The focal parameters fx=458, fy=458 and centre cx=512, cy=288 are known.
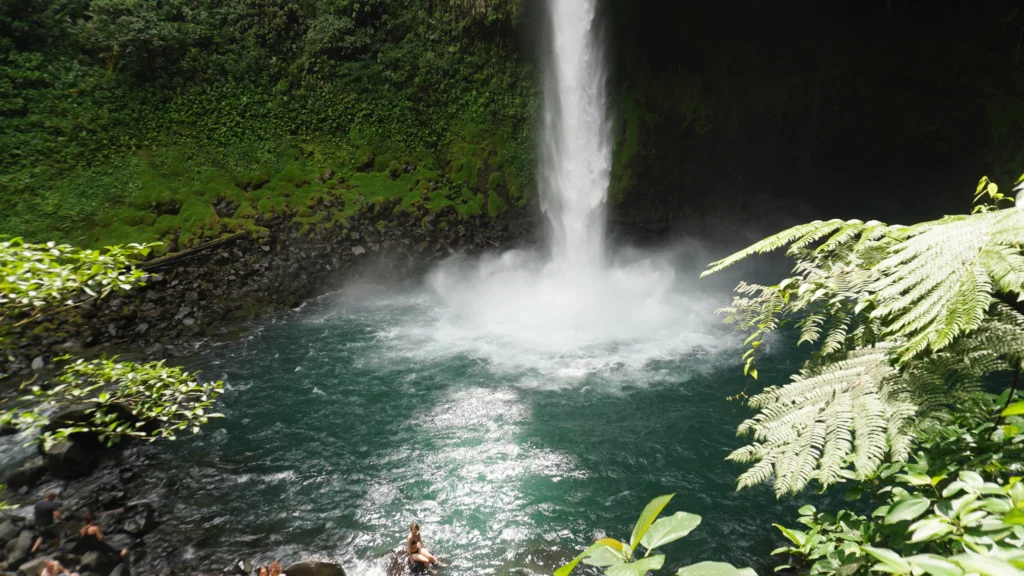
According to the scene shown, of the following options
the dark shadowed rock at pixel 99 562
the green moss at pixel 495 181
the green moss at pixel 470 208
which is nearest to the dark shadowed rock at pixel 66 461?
the dark shadowed rock at pixel 99 562

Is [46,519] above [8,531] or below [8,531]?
above

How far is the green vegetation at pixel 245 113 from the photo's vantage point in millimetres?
13000

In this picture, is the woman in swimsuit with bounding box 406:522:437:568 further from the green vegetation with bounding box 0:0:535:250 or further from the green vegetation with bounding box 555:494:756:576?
the green vegetation with bounding box 0:0:535:250

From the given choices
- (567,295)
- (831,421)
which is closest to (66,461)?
(831,421)

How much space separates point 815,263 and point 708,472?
496cm

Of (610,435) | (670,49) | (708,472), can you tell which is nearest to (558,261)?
(670,49)

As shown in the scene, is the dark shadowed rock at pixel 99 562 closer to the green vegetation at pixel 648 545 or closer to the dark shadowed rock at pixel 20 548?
the dark shadowed rock at pixel 20 548

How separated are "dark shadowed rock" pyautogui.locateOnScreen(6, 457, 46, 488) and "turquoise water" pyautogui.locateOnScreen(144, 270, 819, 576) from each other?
1.41 m

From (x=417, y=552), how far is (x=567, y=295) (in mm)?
9656

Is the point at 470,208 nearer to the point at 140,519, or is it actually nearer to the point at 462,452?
the point at 462,452

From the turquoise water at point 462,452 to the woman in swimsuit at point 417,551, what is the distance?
0.28 metres

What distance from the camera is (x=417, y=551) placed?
5250mm

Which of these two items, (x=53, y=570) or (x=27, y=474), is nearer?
(x=53, y=570)

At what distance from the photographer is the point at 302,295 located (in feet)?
44.1
